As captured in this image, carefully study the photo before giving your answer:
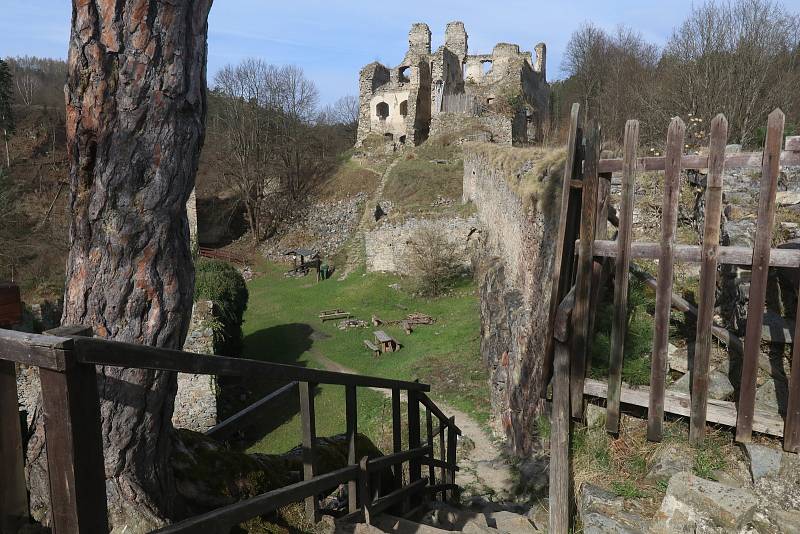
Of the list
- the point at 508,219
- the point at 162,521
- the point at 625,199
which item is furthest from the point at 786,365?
the point at 508,219

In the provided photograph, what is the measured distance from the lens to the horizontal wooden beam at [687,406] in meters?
3.86

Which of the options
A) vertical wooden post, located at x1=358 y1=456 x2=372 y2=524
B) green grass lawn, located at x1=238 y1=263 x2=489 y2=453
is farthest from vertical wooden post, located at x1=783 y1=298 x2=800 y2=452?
green grass lawn, located at x1=238 y1=263 x2=489 y2=453

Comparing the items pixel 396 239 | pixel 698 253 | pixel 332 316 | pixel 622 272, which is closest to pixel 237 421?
pixel 622 272

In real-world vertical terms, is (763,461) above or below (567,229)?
below

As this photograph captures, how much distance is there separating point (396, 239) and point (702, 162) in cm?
1958

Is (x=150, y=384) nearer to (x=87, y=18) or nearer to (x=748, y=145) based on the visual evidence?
(x=87, y=18)

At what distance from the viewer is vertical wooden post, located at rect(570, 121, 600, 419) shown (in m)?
4.38

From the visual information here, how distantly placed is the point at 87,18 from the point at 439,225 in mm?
19652

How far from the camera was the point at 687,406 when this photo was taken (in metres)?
4.11

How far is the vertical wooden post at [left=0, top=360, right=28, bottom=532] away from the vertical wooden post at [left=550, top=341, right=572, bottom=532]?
3587 millimetres

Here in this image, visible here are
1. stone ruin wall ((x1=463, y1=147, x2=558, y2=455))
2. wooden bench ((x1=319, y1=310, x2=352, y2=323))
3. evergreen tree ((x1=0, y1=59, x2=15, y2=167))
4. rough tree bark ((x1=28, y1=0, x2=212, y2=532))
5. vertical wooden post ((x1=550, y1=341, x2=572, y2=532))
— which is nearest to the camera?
rough tree bark ((x1=28, y1=0, x2=212, y2=532))

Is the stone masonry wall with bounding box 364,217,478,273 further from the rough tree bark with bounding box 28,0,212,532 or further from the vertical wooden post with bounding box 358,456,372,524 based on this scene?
the rough tree bark with bounding box 28,0,212,532

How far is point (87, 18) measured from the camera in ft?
8.75

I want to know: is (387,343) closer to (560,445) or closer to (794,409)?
(560,445)
